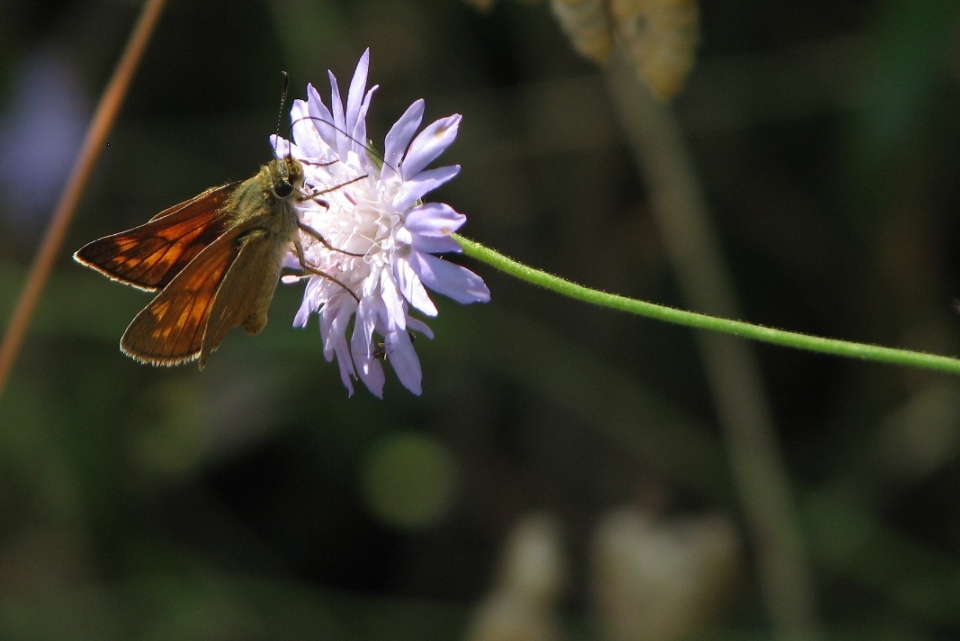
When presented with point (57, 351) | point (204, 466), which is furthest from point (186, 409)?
point (57, 351)

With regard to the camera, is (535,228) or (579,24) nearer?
(579,24)

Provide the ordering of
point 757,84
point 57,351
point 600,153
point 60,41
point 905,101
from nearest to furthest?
point 905,101, point 757,84, point 600,153, point 57,351, point 60,41

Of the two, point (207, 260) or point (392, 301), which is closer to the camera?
point (392, 301)

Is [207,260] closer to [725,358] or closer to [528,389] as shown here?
[725,358]

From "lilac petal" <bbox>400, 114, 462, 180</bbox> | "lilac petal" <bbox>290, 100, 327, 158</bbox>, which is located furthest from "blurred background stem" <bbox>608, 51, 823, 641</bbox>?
"lilac petal" <bbox>400, 114, 462, 180</bbox>

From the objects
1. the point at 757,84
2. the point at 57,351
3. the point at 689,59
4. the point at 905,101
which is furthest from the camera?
the point at 57,351

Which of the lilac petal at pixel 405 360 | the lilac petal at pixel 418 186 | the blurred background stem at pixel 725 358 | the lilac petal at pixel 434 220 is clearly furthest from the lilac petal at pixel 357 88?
the blurred background stem at pixel 725 358

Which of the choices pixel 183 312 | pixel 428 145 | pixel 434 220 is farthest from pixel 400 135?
pixel 183 312

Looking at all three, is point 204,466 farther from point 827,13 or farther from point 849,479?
point 827,13
